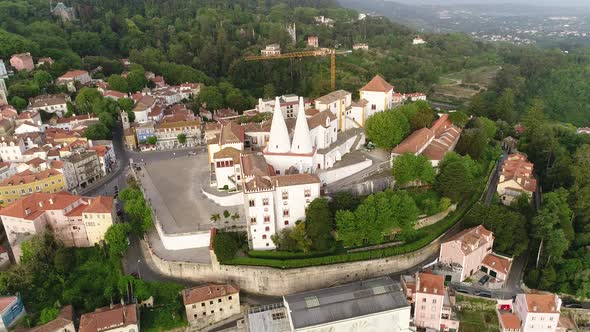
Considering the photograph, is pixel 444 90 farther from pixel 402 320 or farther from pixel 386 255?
pixel 402 320

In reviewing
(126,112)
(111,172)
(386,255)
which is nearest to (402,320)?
(386,255)

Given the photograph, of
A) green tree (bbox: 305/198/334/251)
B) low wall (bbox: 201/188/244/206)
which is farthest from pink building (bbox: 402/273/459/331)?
low wall (bbox: 201/188/244/206)

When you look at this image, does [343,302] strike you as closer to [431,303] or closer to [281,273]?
[281,273]

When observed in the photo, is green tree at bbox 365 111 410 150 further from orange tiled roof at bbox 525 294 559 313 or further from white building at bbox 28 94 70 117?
white building at bbox 28 94 70 117

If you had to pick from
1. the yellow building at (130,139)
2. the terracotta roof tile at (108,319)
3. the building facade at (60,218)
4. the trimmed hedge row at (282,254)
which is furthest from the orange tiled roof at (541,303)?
the yellow building at (130,139)

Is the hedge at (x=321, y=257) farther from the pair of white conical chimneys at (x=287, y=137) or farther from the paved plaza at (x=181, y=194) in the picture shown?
the pair of white conical chimneys at (x=287, y=137)
